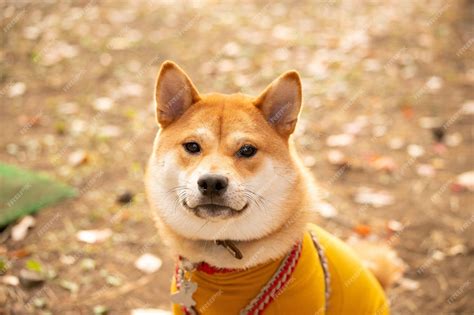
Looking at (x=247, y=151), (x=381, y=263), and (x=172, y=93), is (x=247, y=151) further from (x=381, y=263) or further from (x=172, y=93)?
(x=381, y=263)

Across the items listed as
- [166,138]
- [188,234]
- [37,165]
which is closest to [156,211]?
[188,234]

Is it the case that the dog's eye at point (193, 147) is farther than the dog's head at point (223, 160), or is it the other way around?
the dog's eye at point (193, 147)

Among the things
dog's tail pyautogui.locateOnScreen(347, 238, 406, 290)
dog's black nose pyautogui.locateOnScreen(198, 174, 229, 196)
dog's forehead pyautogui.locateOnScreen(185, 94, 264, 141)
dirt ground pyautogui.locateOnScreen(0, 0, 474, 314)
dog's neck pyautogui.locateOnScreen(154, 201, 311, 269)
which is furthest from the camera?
dirt ground pyautogui.locateOnScreen(0, 0, 474, 314)

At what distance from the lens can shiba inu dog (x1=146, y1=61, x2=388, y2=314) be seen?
2.19 meters

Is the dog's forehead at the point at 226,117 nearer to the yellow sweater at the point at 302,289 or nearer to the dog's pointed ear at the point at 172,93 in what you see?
the dog's pointed ear at the point at 172,93

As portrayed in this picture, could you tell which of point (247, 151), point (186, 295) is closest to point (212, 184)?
point (247, 151)

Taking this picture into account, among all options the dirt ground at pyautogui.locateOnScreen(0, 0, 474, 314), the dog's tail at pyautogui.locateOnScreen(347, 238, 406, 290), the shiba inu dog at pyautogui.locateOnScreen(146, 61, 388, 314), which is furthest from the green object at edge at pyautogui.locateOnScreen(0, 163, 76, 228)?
the dog's tail at pyautogui.locateOnScreen(347, 238, 406, 290)

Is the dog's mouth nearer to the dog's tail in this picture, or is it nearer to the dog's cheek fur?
the dog's cheek fur

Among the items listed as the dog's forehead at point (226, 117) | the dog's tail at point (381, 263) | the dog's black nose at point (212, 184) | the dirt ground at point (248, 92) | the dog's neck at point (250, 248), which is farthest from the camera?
the dirt ground at point (248, 92)

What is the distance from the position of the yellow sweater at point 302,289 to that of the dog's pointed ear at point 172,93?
0.82 m

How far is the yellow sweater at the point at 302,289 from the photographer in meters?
2.18

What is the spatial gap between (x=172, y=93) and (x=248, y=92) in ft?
10.7

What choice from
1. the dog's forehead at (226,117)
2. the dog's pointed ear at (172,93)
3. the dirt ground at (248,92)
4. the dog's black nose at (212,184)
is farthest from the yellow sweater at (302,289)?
the dirt ground at (248,92)

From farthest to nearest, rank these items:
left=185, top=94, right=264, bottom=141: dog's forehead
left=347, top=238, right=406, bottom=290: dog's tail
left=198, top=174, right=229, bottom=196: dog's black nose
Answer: left=347, top=238, right=406, bottom=290: dog's tail < left=185, top=94, right=264, bottom=141: dog's forehead < left=198, top=174, right=229, bottom=196: dog's black nose
